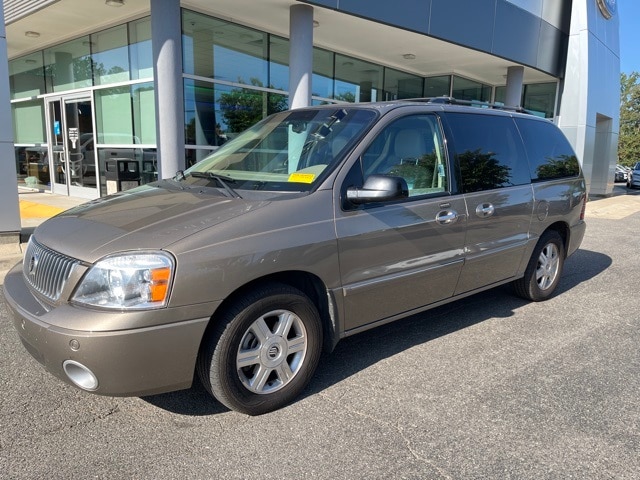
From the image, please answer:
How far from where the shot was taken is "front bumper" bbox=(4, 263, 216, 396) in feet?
8.14

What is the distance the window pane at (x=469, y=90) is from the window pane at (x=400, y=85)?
1.33 m

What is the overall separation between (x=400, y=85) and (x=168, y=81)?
1057cm

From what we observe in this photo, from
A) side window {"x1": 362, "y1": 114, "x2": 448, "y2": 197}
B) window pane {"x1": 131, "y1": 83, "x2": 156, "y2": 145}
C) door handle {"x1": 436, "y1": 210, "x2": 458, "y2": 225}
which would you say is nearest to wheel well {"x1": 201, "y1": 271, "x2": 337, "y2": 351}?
side window {"x1": 362, "y1": 114, "x2": 448, "y2": 197}

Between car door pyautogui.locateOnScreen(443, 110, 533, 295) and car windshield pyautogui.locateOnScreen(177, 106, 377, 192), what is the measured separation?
101cm

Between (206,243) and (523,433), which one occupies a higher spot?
(206,243)

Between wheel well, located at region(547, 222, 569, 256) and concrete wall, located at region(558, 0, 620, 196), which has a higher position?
concrete wall, located at region(558, 0, 620, 196)

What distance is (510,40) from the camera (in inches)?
548

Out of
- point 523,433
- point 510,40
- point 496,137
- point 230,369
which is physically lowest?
point 523,433

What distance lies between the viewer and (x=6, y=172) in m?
6.72

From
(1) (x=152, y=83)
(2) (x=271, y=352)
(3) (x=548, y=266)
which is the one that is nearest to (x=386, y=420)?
(2) (x=271, y=352)

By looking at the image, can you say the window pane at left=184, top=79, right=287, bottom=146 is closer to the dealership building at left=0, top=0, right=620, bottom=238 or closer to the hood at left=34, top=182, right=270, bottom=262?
the dealership building at left=0, top=0, right=620, bottom=238

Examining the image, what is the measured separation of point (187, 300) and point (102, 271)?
0.46 meters

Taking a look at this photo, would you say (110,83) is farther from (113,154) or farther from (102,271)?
(102,271)

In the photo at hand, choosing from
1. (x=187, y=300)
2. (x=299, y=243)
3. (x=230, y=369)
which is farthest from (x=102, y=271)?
(x=299, y=243)
